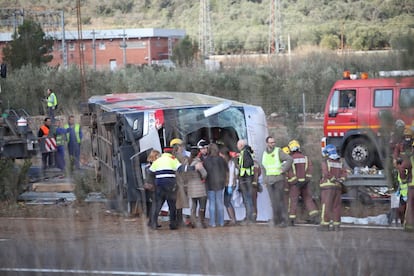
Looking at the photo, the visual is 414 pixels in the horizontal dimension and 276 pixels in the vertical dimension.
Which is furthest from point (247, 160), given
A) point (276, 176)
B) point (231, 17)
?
point (231, 17)

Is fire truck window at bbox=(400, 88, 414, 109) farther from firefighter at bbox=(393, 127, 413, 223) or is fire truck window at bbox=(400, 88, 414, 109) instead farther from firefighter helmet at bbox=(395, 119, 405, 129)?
firefighter at bbox=(393, 127, 413, 223)

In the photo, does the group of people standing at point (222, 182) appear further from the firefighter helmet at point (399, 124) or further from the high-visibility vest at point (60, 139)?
the firefighter helmet at point (399, 124)

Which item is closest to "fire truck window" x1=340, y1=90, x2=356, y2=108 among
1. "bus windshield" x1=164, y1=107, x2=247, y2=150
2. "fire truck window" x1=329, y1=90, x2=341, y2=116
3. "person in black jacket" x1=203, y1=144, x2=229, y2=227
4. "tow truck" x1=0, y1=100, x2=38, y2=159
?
"fire truck window" x1=329, y1=90, x2=341, y2=116

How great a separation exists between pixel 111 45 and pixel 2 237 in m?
45.1

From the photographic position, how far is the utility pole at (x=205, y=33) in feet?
203

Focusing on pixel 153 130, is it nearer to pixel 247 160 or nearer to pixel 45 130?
pixel 247 160

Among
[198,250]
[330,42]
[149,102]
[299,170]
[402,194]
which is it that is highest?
[330,42]

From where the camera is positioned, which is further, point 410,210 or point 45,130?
point 45,130

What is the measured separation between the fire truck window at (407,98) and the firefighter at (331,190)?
26.9 feet

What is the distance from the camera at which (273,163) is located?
13.8m

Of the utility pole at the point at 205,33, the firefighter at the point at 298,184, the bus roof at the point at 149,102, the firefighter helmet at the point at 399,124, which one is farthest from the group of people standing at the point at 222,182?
the utility pole at the point at 205,33

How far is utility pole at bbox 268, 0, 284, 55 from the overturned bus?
122ft

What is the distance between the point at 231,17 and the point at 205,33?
12864 millimetres

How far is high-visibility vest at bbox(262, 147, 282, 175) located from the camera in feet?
45.3
